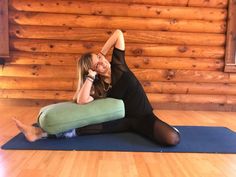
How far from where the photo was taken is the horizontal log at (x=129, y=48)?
15.3 feet

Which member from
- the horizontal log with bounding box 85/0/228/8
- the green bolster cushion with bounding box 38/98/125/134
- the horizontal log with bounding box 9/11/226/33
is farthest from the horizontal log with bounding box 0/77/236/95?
the green bolster cushion with bounding box 38/98/125/134

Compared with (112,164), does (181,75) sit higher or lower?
higher

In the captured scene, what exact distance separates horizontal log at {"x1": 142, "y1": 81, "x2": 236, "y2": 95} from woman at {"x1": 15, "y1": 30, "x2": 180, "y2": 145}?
173 centimetres

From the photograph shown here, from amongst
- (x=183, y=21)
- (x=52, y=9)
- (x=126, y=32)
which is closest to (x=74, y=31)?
(x=52, y=9)

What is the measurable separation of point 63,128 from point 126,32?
7.58 ft

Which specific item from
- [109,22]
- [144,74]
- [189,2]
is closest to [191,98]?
[144,74]

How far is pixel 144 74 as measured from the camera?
15.7 feet

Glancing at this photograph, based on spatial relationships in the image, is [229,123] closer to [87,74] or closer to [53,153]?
[87,74]

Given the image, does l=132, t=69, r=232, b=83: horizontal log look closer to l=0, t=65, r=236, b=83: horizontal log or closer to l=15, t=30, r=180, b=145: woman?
l=0, t=65, r=236, b=83: horizontal log

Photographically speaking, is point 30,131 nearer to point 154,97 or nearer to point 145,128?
point 145,128

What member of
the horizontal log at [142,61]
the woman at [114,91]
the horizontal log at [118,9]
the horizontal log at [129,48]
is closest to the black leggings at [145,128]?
the woman at [114,91]

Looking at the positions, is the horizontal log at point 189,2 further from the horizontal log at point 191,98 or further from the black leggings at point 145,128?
the black leggings at point 145,128

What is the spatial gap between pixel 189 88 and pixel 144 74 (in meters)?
0.74

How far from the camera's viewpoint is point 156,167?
2.19 m
